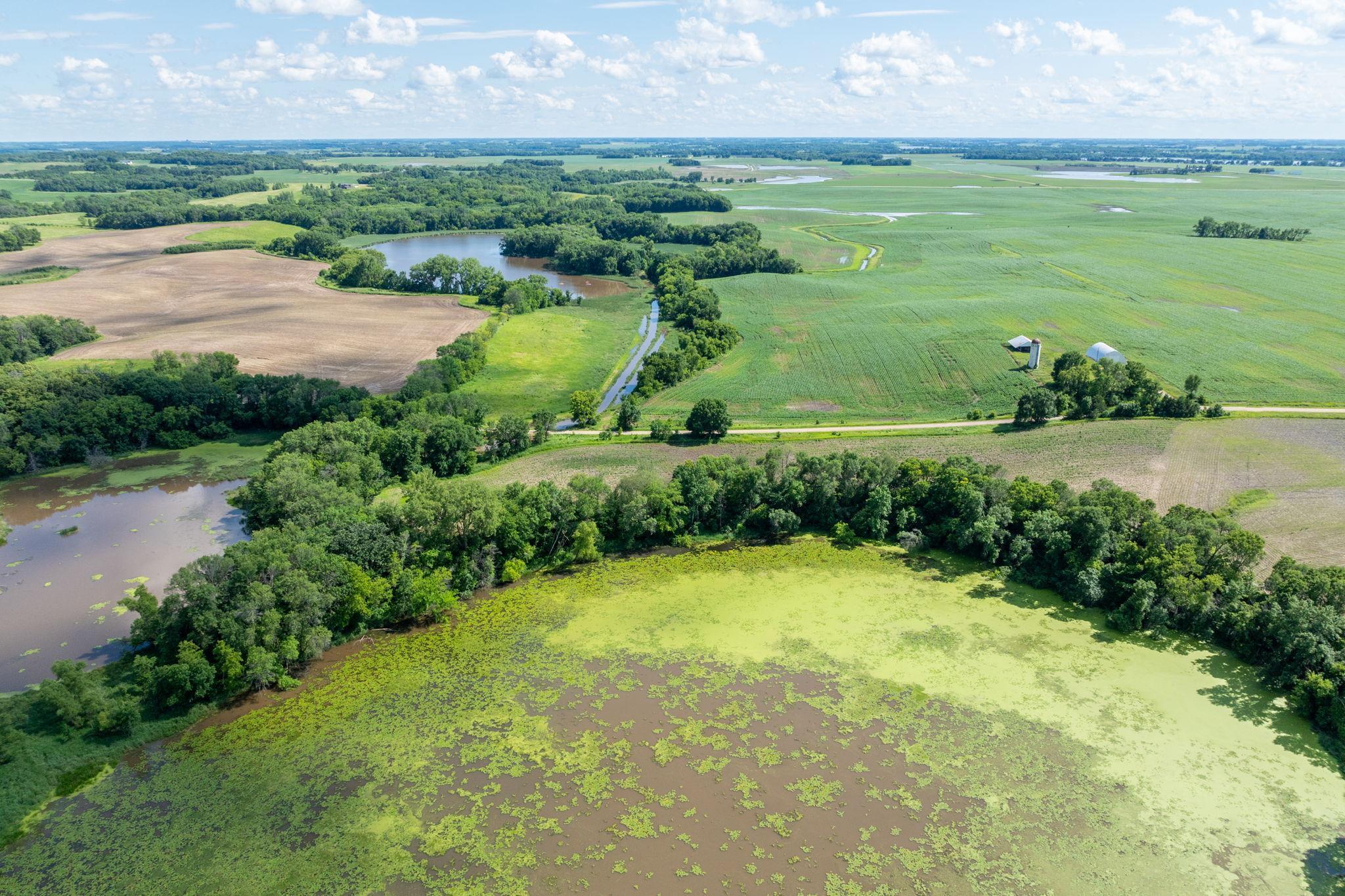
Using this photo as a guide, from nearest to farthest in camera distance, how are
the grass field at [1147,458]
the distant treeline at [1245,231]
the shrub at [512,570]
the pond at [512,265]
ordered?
the shrub at [512,570] < the grass field at [1147,458] < the pond at [512,265] < the distant treeline at [1245,231]

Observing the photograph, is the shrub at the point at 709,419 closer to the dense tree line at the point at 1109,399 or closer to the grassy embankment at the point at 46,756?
the dense tree line at the point at 1109,399

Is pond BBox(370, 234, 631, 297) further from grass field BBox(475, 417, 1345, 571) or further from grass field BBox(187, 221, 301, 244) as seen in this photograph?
grass field BBox(475, 417, 1345, 571)

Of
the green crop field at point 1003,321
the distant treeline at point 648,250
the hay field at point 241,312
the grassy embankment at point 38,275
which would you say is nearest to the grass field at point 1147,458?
the green crop field at point 1003,321

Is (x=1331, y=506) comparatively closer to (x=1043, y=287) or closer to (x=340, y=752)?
(x=340, y=752)

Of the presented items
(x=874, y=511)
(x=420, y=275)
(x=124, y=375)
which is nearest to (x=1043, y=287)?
(x=874, y=511)

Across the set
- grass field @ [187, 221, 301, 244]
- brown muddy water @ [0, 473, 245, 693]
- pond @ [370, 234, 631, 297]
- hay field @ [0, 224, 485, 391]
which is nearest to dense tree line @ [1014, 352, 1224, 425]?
hay field @ [0, 224, 485, 391]

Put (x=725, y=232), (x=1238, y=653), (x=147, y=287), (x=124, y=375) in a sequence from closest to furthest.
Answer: (x=1238, y=653) → (x=124, y=375) → (x=147, y=287) → (x=725, y=232)
